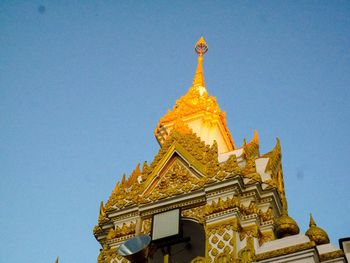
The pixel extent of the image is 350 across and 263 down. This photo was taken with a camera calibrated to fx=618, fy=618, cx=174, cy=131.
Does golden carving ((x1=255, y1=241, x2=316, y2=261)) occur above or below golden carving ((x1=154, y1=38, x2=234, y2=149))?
below

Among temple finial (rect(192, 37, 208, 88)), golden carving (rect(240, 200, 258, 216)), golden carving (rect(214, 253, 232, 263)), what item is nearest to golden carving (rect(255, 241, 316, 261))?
golden carving (rect(214, 253, 232, 263))

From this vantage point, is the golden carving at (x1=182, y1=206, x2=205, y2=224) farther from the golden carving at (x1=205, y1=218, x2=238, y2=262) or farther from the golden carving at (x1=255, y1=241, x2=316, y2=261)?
the golden carving at (x1=255, y1=241, x2=316, y2=261)

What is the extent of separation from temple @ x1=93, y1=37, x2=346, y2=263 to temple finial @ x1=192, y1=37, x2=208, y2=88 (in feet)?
21.5

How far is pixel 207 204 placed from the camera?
15.8 m

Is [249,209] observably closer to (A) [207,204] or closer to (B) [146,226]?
(A) [207,204]

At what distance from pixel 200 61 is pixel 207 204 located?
13.2 m

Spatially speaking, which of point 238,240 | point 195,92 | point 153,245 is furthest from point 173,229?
point 195,92

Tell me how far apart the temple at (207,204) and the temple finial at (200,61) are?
21.5 ft

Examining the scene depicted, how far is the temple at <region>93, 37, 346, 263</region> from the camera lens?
47.9 feet

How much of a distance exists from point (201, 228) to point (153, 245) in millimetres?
2034

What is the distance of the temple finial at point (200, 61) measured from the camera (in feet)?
84.6

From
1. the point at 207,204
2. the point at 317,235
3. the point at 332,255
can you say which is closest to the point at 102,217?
the point at 207,204

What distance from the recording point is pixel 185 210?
642 inches

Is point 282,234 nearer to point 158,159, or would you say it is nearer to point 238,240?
point 238,240
